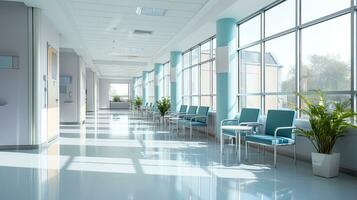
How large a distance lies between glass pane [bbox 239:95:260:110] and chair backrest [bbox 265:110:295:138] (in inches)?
55.6

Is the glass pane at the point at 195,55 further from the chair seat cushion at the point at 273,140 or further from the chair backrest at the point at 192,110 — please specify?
the chair seat cushion at the point at 273,140

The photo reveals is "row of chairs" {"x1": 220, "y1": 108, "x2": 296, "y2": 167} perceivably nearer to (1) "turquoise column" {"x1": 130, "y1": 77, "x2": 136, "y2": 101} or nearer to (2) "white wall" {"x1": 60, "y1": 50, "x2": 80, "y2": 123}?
(2) "white wall" {"x1": 60, "y1": 50, "x2": 80, "y2": 123}

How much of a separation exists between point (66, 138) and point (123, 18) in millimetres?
3417

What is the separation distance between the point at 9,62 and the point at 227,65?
181 inches

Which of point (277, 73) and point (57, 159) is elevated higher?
point (277, 73)

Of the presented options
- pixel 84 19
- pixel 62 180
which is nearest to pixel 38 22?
pixel 84 19

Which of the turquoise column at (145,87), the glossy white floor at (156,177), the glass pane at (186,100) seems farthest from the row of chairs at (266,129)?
the turquoise column at (145,87)

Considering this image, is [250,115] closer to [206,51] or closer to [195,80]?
[206,51]

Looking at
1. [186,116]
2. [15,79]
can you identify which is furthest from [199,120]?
[15,79]

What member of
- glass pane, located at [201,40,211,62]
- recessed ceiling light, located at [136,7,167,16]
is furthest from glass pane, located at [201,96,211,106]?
recessed ceiling light, located at [136,7,167,16]

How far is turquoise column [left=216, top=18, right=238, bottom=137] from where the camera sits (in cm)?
652

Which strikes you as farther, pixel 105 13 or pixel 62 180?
pixel 105 13

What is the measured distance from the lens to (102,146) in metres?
6.11

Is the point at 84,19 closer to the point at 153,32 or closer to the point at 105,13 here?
the point at 105,13
